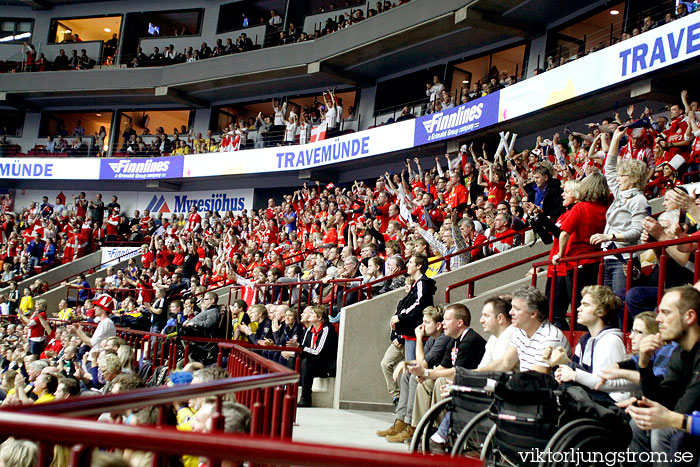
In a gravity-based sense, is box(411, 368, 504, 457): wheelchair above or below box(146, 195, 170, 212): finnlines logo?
below

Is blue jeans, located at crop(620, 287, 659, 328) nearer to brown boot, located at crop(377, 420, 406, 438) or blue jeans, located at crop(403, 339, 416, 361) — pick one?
brown boot, located at crop(377, 420, 406, 438)

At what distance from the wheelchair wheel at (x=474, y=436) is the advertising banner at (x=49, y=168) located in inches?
971

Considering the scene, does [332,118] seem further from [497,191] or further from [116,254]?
[497,191]

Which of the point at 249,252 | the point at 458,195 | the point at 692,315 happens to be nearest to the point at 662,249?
the point at 692,315

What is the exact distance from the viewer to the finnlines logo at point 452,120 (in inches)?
639

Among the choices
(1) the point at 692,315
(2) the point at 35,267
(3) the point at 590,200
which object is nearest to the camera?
(1) the point at 692,315

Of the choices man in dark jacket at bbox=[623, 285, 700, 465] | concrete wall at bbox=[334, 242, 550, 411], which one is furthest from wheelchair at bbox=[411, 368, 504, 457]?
concrete wall at bbox=[334, 242, 550, 411]

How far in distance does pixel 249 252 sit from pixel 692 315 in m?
12.7

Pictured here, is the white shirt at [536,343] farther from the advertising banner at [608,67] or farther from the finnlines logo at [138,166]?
the finnlines logo at [138,166]

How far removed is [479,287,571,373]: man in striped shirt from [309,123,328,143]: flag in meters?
17.0

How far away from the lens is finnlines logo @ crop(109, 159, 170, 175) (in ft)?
83.8

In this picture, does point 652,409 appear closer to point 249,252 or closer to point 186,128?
point 249,252

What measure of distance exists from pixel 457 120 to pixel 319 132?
613cm

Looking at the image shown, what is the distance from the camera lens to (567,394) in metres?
3.76
